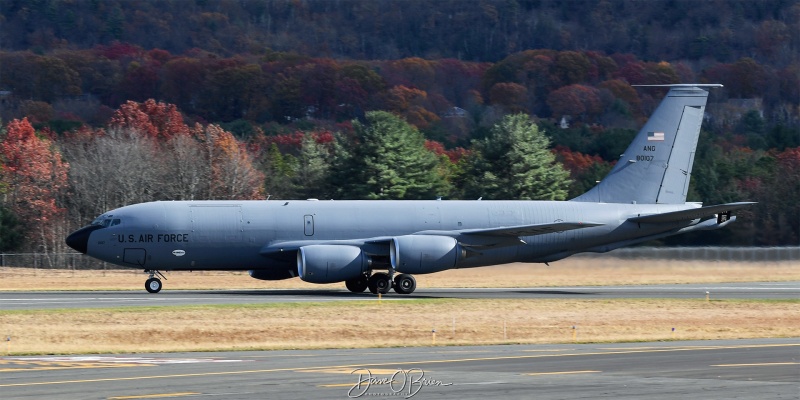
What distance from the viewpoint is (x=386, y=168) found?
8338cm

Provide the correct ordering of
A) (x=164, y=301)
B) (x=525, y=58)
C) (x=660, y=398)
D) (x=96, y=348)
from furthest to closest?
(x=525, y=58) → (x=164, y=301) → (x=96, y=348) → (x=660, y=398)

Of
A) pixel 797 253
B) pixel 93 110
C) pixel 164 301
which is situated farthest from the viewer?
pixel 93 110

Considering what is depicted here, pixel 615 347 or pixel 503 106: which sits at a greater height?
pixel 503 106

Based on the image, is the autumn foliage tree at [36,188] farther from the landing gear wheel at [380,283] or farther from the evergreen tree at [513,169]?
the landing gear wheel at [380,283]

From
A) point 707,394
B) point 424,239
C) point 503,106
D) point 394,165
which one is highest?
point 503,106

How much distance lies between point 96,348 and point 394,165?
181 feet

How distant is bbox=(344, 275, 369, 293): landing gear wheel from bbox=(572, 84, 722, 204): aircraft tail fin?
10.4 meters

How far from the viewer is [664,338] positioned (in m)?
32.7

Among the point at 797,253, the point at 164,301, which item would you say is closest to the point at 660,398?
the point at 164,301

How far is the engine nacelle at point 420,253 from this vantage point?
47.1 meters

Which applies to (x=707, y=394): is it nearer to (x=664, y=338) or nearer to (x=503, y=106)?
(x=664, y=338)

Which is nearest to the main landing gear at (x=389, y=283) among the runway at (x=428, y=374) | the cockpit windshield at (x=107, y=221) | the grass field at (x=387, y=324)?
the grass field at (x=387, y=324)

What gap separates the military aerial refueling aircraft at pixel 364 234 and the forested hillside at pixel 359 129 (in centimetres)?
946

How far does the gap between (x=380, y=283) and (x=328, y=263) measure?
281cm
